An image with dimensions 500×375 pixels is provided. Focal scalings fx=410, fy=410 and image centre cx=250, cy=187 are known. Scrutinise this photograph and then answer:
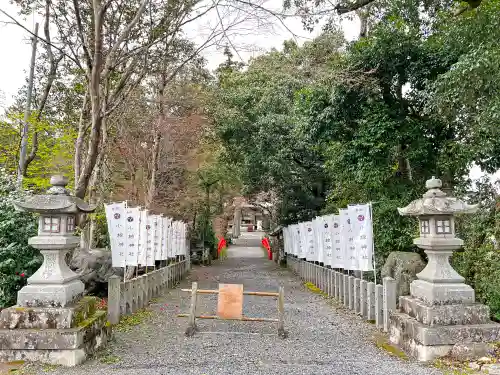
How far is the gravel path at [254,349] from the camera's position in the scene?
5.11 meters

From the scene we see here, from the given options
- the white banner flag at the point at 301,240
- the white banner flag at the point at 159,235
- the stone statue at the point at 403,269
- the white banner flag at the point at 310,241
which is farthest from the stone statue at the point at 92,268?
the white banner flag at the point at 301,240

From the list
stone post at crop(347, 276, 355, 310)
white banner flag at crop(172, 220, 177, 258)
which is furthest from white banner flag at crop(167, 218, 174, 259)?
stone post at crop(347, 276, 355, 310)

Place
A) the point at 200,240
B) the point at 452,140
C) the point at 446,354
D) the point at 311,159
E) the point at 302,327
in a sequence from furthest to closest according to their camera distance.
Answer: the point at 200,240
the point at 311,159
the point at 452,140
the point at 302,327
the point at 446,354

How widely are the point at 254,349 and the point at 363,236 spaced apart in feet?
12.4

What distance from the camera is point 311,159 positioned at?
63.2 feet

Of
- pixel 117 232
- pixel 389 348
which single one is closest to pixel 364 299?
pixel 389 348

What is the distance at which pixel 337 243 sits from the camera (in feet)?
34.2

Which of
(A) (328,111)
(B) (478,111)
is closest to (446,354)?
(B) (478,111)

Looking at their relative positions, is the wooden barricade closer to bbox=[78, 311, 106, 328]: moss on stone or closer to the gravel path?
the gravel path

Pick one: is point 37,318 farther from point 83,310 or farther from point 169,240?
point 169,240

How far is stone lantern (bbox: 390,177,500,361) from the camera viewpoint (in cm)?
525

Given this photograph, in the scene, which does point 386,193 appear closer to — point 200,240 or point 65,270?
point 65,270

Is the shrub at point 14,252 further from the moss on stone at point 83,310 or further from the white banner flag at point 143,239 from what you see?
the white banner flag at point 143,239

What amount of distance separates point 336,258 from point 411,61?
213 inches
